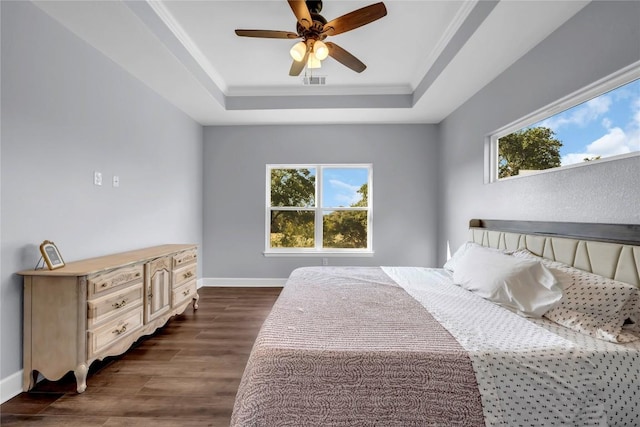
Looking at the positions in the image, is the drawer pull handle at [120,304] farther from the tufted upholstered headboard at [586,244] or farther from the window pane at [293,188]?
the tufted upholstered headboard at [586,244]

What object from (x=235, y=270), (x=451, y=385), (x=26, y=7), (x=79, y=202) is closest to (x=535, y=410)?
(x=451, y=385)

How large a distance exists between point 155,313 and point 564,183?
138 inches

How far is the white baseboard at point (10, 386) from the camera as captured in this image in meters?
1.77

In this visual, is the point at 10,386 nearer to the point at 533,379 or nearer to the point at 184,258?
the point at 184,258

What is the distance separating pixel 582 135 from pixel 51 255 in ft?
12.3

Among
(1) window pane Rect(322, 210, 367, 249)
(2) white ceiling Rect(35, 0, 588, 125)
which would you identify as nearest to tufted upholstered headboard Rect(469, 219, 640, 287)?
(2) white ceiling Rect(35, 0, 588, 125)

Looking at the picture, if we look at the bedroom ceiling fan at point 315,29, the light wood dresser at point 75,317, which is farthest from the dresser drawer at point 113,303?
the bedroom ceiling fan at point 315,29

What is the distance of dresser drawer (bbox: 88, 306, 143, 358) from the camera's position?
1936mm

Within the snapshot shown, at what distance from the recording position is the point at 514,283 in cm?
181

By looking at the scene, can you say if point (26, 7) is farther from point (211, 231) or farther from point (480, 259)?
point (480, 259)

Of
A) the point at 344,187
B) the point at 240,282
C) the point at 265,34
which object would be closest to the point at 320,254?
the point at 344,187

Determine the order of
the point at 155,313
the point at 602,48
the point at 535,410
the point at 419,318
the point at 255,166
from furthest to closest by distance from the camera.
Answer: the point at 255,166 < the point at 155,313 < the point at 602,48 < the point at 419,318 < the point at 535,410

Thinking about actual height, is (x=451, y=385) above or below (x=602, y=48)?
below

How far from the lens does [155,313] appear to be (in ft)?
8.73
